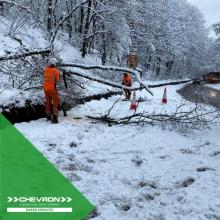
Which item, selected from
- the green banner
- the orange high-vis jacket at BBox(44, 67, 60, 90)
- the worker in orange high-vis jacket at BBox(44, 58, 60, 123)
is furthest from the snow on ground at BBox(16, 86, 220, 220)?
the orange high-vis jacket at BBox(44, 67, 60, 90)

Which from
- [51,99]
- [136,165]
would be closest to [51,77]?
[51,99]

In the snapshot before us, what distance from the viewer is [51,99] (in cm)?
973

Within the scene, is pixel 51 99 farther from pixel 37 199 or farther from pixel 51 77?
pixel 37 199

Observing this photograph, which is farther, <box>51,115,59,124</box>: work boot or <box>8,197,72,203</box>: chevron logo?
<box>51,115,59,124</box>: work boot

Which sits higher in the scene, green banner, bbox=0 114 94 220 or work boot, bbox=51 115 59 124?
work boot, bbox=51 115 59 124

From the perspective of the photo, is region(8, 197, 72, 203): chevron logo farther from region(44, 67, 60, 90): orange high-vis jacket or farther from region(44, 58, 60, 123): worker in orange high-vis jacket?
region(44, 67, 60, 90): orange high-vis jacket

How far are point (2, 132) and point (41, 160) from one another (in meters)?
1.90

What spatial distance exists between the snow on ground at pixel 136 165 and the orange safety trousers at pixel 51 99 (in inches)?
13.4

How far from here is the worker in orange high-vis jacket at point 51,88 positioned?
368 inches

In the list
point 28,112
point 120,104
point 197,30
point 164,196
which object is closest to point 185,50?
point 197,30

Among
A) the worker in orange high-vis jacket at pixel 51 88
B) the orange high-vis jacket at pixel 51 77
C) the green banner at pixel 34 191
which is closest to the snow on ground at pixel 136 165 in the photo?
the green banner at pixel 34 191

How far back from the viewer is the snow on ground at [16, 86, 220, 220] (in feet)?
15.6

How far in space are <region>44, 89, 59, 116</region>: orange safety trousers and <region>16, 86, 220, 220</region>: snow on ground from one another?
0.34 m

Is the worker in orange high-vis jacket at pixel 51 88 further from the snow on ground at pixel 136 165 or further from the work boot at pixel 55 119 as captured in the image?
the snow on ground at pixel 136 165
